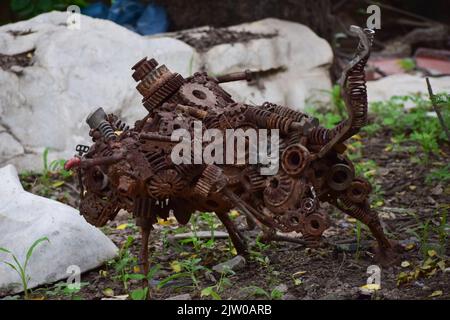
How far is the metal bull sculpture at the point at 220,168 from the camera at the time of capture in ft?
10.0

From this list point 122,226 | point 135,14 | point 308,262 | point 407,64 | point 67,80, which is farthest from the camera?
point 407,64

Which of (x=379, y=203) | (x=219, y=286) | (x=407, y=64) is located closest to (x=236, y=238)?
(x=219, y=286)

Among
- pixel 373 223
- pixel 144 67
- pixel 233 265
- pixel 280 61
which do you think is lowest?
pixel 233 265

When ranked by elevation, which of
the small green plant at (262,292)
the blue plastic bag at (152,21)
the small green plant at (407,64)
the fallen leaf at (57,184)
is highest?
the blue plastic bag at (152,21)

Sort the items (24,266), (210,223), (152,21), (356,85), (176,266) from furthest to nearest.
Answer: (152,21) → (210,223) → (176,266) → (24,266) → (356,85)

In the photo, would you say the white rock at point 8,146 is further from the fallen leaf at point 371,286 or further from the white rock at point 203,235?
the fallen leaf at point 371,286

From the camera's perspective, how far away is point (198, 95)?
11.3ft

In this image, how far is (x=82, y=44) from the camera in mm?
6094

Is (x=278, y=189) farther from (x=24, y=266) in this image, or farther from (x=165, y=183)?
(x=24, y=266)

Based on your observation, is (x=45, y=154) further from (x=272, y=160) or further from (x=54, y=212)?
(x=272, y=160)

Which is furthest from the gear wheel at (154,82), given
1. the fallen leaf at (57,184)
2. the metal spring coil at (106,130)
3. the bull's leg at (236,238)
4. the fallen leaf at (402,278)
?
the fallen leaf at (57,184)

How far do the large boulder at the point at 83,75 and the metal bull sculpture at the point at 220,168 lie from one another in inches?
93.1

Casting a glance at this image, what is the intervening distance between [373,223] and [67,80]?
10.9ft

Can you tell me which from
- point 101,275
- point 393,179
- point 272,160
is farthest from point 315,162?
point 393,179
